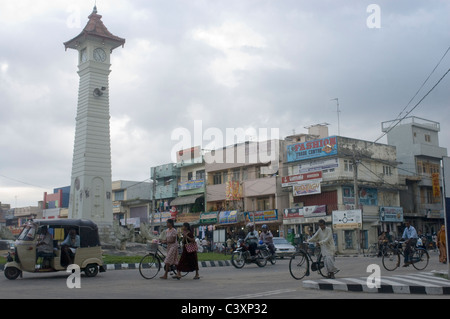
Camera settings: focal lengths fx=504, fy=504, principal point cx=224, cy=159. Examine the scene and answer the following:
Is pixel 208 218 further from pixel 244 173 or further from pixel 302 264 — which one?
pixel 302 264

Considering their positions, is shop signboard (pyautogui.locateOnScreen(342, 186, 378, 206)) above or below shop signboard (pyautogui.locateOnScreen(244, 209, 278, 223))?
above

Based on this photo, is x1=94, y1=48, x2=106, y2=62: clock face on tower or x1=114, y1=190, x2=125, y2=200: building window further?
x1=114, y1=190, x2=125, y2=200: building window

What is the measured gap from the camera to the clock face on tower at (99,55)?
1309 inches

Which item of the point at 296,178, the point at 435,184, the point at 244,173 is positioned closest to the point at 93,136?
the point at 296,178

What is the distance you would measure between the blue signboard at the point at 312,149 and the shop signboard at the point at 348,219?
6.72 meters

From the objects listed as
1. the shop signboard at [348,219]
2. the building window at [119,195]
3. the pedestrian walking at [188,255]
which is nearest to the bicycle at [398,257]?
the pedestrian walking at [188,255]

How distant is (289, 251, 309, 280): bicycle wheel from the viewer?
1206cm

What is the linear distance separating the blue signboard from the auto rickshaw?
99.6ft

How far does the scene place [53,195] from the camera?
248 ft

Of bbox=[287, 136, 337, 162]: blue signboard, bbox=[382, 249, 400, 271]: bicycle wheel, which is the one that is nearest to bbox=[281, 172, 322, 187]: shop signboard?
bbox=[287, 136, 337, 162]: blue signboard

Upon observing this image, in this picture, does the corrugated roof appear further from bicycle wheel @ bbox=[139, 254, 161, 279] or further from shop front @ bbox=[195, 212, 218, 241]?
bicycle wheel @ bbox=[139, 254, 161, 279]

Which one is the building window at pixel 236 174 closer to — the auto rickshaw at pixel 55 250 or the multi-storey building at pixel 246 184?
the multi-storey building at pixel 246 184

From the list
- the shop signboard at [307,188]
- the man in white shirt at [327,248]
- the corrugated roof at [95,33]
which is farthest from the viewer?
the shop signboard at [307,188]
